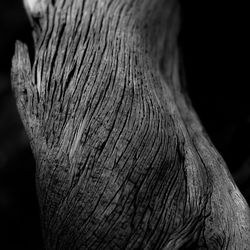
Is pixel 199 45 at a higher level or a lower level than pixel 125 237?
higher

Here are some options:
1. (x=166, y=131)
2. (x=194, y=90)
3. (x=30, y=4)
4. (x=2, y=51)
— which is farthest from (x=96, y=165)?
(x=2, y=51)

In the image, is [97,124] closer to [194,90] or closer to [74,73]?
[74,73]

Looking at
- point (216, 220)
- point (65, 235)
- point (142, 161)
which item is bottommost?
point (65, 235)

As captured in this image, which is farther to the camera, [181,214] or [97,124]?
[97,124]

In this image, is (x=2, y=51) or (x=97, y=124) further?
(x=2, y=51)

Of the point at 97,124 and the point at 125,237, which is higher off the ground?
the point at 97,124

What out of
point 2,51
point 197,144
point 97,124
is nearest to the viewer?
point 97,124

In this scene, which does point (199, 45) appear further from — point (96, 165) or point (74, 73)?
point (96, 165)

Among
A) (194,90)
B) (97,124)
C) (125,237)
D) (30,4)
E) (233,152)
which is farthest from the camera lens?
(194,90)

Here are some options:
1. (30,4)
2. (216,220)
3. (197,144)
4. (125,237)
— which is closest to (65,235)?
(125,237)

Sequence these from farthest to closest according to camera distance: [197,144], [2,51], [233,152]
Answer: [2,51], [233,152], [197,144]
